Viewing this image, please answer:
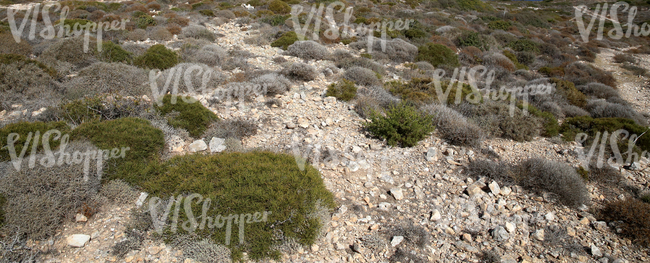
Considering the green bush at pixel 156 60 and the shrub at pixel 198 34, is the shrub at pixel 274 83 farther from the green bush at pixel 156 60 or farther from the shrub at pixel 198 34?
the shrub at pixel 198 34

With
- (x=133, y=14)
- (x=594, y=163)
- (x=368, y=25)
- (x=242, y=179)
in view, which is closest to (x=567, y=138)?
(x=594, y=163)

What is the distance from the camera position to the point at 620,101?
9906 mm

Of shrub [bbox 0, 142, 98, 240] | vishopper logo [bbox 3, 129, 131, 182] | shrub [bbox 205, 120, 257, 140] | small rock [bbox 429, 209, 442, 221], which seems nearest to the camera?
shrub [bbox 0, 142, 98, 240]

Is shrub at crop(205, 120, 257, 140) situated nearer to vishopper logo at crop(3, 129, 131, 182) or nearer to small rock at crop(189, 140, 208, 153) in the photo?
small rock at crop(189, 140, 208, 153)

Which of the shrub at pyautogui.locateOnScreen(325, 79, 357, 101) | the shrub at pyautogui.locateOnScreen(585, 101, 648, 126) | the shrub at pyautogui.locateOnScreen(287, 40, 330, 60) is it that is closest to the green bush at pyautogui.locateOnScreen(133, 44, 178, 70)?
the shrub at pyautogui.locateOnScreen(287, 40, 330, 60)

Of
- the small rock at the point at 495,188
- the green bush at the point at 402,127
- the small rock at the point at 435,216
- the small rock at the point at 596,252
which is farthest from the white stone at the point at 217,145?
the small rock at the point at 596,252

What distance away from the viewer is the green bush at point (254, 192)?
3406mm

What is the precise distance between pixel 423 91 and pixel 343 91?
234cm

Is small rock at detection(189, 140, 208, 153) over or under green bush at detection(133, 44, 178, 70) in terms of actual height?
under

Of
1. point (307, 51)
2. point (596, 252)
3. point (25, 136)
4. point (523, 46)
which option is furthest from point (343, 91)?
point (523, 46)

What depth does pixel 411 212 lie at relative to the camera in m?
4.30

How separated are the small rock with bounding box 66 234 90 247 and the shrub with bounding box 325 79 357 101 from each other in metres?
5.59

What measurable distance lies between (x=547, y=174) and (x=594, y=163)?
1814 mm

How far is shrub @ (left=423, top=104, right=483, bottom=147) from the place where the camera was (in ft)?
19.2
